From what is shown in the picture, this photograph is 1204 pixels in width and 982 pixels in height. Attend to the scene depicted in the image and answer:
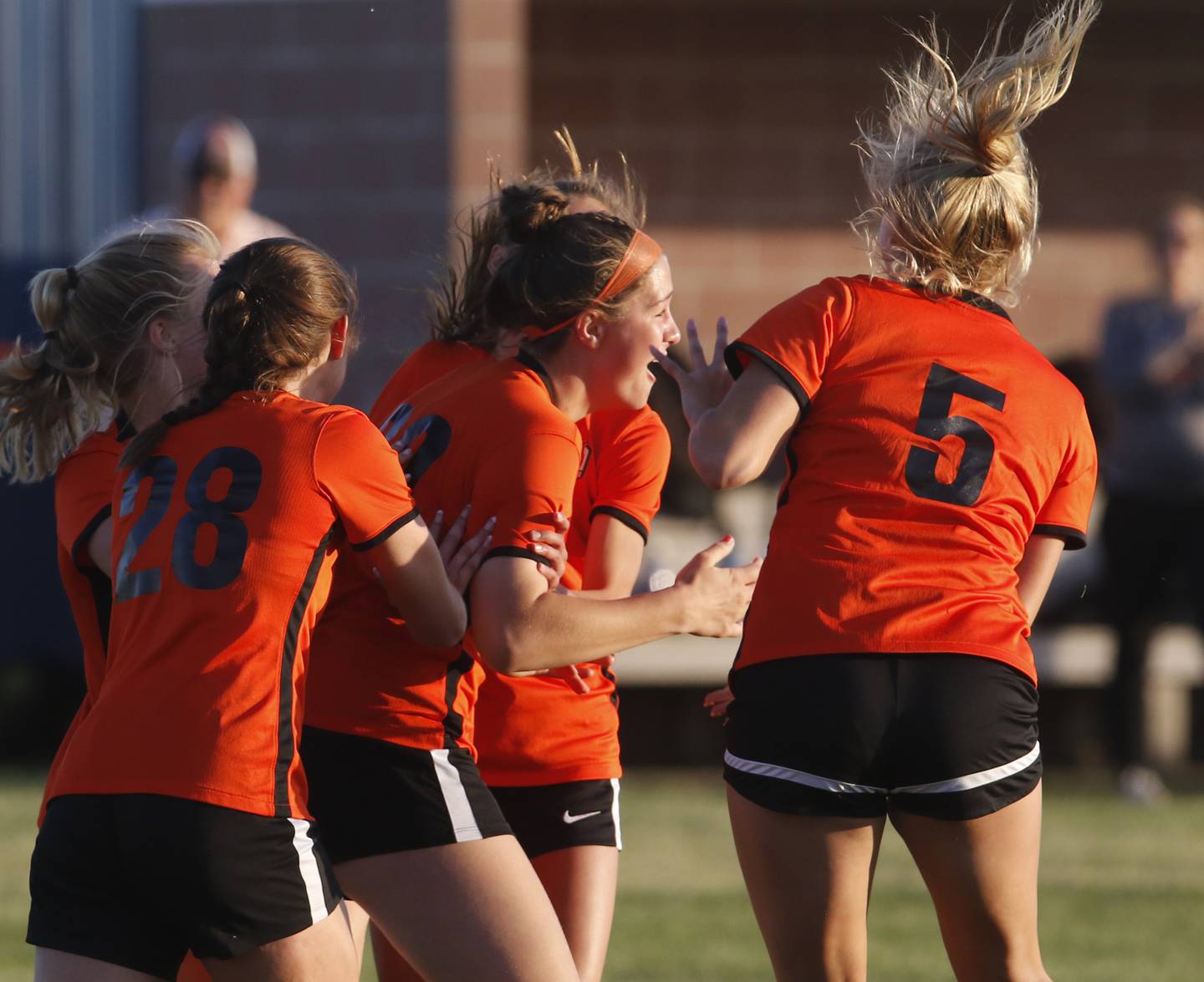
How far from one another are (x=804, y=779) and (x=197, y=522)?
97 cm

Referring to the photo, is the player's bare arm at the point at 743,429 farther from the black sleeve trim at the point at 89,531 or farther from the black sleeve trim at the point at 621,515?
the black sleeve trim at the point at 89,531

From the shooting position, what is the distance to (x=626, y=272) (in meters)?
2.92

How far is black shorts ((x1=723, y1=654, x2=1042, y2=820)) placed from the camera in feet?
8.65

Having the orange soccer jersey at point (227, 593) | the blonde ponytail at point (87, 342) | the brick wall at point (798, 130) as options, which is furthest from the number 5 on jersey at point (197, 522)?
the brick wall at point (798, 130)

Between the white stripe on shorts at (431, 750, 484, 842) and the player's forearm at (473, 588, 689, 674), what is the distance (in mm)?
186

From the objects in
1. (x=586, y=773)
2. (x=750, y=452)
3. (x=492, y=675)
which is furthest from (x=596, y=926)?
(x=750, y=452)

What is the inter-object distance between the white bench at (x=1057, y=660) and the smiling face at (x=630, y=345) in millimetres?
4486

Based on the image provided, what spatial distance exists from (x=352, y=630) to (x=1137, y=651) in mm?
4951

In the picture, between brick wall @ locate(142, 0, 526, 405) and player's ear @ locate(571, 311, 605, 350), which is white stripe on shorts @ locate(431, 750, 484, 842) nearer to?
player's ear @ locate(571, 311, 605, 350)

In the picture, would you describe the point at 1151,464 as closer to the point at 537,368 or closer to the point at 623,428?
the point at 623,428

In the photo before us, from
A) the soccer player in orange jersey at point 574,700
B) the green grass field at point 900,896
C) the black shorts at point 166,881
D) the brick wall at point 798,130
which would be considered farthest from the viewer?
the brick wall at point 798,130

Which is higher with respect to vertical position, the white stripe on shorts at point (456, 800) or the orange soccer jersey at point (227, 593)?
the orange soccer jersey at point (227, 593)

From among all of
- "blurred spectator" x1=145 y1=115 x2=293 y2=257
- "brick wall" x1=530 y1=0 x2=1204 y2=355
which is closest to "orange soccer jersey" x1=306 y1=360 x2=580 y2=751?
"blurred spectator" x1=145 y1=115 x2=293 y2=257

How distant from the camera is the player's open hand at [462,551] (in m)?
2.64
